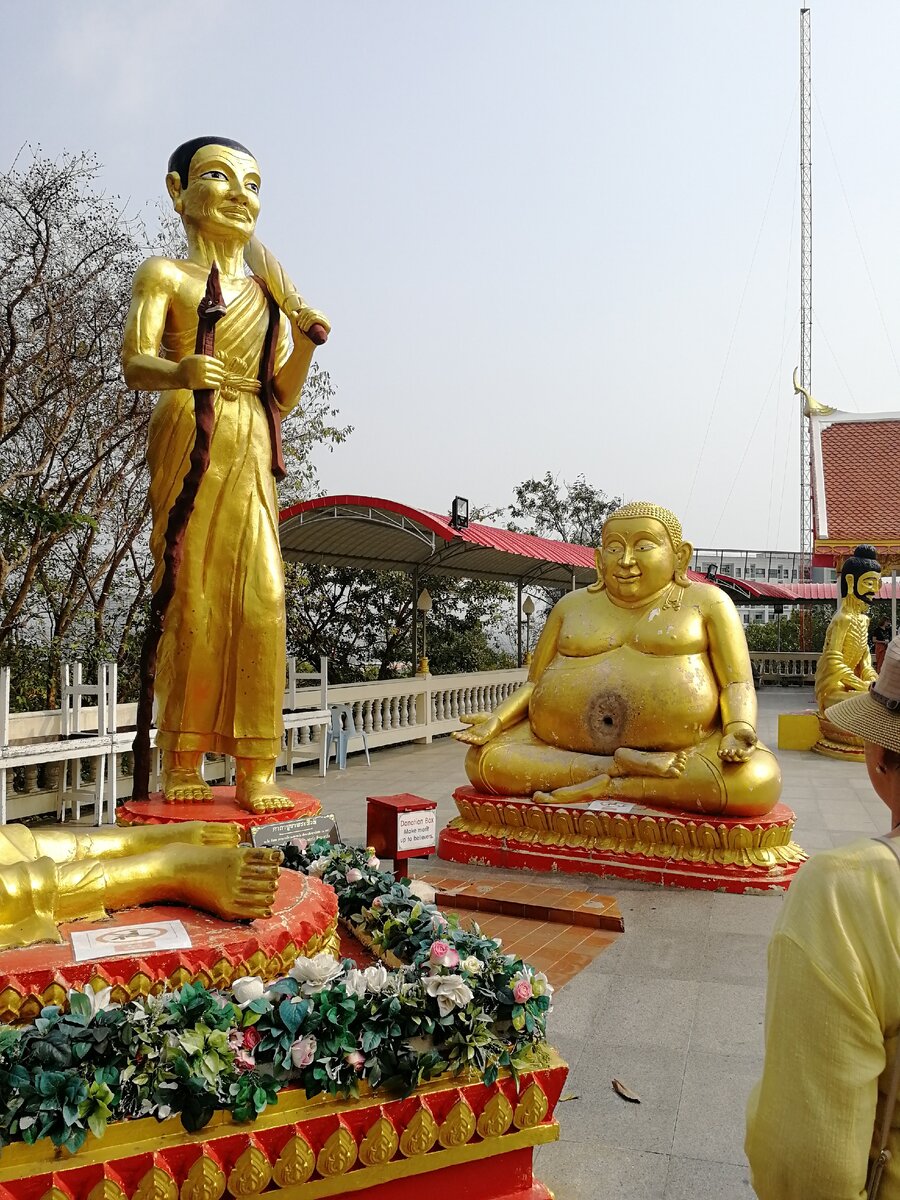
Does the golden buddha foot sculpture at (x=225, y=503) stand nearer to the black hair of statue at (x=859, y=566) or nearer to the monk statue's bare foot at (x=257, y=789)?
the monk statue's bare foot at (x=257, y=789)

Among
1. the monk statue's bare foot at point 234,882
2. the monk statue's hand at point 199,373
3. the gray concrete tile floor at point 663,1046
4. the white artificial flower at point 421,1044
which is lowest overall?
the gray concrete tile floor at point 663,1046

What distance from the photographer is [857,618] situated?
11117 millimetres

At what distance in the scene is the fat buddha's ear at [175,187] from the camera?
4621 mm

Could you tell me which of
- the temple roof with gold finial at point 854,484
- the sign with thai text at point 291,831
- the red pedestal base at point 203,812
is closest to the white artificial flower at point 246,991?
the sign with thai text at point 291,831

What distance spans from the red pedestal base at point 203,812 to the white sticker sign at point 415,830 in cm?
44

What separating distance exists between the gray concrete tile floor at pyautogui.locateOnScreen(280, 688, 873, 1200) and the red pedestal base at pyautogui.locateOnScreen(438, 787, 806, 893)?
11cm

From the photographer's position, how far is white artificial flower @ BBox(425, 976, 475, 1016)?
238 centimetres

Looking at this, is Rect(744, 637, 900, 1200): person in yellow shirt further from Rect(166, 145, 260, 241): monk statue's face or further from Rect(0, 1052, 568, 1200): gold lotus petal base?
Rect(166, 145, 260, 241): monk statue's face

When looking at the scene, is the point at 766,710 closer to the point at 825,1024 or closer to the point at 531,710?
the point at 531,710

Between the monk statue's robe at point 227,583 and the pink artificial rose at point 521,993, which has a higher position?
the monk statue's robe at point 227,583

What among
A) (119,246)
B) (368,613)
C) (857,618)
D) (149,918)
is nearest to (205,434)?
(149,918)

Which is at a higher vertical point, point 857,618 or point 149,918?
point 857,618

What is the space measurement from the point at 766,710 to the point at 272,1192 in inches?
657

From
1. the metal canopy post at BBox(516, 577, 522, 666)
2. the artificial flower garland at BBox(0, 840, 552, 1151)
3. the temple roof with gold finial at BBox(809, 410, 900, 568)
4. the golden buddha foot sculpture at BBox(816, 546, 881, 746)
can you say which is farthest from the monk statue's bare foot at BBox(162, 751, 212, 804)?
the temple roof with gold finial at BBox(809, 410, 900, 568)
